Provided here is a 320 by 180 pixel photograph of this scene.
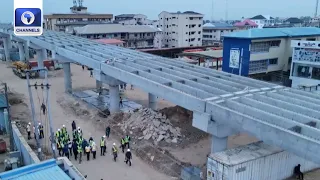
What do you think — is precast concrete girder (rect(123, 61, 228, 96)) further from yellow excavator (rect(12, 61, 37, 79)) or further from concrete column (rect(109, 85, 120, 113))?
yellow excavator (rect(12, 61, 37, 79))

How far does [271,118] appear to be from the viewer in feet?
41.1

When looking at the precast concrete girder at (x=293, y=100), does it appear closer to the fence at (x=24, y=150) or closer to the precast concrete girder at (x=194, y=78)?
the precast concrete girder at (x=194, y=78)

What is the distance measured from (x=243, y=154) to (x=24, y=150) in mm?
10783

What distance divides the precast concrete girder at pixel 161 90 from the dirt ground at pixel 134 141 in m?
3.64

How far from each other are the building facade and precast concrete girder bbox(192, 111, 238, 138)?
18604 mm

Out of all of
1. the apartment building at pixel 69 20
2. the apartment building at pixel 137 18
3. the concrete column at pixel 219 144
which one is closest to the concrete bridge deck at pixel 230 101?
the concrete column at pixel 219 144

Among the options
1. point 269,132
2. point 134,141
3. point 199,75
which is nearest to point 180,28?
point 199,75

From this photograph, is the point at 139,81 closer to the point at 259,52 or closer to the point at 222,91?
the point at 222,91

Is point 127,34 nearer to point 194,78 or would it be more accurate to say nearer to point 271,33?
point 271,33

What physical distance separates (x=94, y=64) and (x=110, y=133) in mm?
6448

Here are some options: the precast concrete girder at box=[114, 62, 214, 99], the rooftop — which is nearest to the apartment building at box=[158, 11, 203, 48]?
the rooftop

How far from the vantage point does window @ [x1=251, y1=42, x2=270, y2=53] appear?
32969 millimetres

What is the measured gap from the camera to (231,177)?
13.0m

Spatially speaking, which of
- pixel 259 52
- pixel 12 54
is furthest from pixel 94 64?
pixel 12 54
